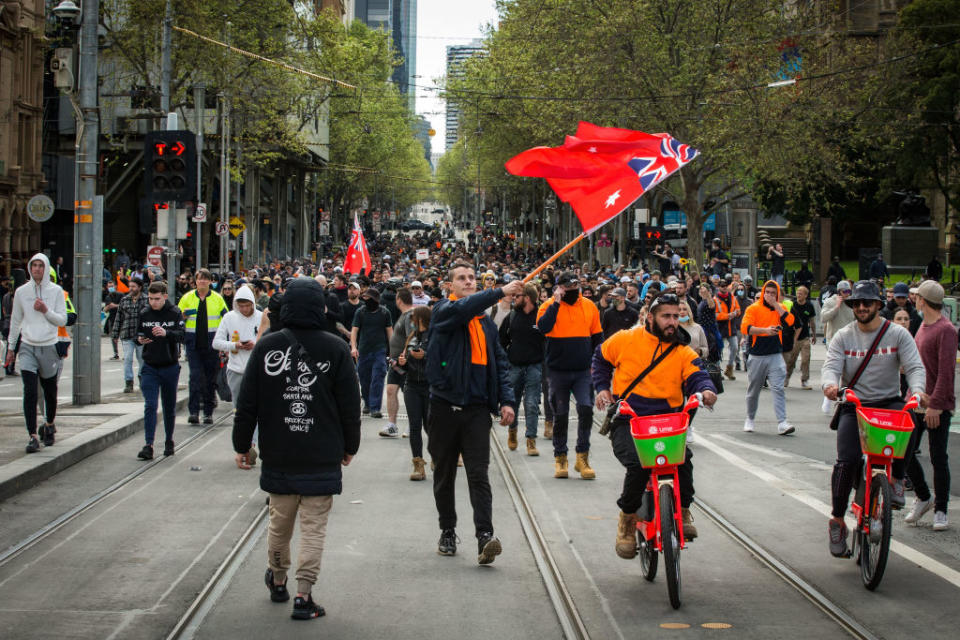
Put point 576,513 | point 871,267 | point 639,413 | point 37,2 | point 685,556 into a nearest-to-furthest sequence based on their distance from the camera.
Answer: point 639,413
point 685,556
point 576,513
point 871,267
point 37,2

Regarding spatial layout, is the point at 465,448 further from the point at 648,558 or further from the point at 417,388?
the point at 417,388

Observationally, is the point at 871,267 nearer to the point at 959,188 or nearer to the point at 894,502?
the point at 959,188

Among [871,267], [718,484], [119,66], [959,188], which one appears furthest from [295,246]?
[718,484]

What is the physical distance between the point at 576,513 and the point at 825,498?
2.21m

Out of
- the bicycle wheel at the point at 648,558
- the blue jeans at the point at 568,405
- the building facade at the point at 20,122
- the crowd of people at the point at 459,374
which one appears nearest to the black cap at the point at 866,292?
the crowd of people at the point at 459,374

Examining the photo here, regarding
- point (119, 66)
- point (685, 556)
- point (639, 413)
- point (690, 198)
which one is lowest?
point (685, 556)

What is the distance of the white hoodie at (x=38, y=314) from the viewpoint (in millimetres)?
11023

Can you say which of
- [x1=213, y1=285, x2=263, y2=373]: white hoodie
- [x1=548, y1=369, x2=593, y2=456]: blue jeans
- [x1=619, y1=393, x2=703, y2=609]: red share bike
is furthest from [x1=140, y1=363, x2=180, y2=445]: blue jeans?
[x1=619, y1=393, x2=703, y2=609]: red share bike

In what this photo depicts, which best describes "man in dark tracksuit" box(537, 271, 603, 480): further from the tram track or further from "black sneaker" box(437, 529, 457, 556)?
the tram track

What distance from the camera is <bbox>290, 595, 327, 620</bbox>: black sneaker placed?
6.06m

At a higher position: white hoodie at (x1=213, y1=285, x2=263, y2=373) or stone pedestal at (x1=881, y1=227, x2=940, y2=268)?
stone pedestal at (x1=881, y1=227, x2=940, y2=268)

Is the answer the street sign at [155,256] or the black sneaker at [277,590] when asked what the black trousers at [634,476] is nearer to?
the black sneaker at [277,590]

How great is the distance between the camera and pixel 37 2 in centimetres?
3847

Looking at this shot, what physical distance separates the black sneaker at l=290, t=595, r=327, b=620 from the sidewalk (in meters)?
4.25
